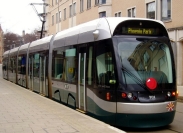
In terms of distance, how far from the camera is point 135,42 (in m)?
9.14

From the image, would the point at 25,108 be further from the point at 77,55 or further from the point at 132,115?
the point at 132,115

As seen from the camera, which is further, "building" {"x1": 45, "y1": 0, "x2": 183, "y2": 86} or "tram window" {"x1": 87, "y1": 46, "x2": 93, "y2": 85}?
"building" {"x1": 45, "y1": 0, "x2": 183, "y2": 86}

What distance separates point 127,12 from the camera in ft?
98.0

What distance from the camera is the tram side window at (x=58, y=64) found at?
13.2m

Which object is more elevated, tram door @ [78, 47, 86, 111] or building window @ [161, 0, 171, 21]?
building window @ [161, 0, 171, 21]

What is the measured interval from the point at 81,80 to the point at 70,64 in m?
1.49

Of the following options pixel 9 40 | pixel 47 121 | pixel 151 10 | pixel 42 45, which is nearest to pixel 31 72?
pixel 42 45

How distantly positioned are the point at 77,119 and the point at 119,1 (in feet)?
80.0

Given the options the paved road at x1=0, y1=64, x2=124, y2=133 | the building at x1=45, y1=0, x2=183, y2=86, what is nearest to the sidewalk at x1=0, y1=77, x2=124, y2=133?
the paved road at x1=0, y1=64, x2=124, y2=133

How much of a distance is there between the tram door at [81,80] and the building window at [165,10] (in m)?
15.3

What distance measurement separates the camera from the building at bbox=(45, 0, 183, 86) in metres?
23.5

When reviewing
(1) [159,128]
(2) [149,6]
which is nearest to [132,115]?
(1) [159,128]

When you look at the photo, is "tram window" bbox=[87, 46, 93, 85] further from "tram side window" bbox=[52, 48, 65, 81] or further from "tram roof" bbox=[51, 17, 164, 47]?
"tram side window" bbox=[52, 48, 65, 81]

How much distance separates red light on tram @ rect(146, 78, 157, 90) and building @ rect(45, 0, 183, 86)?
3.66 ft
